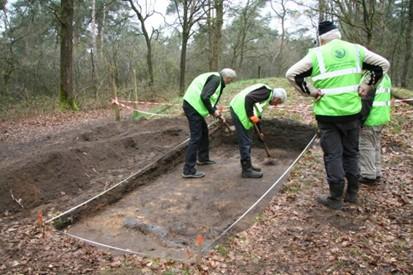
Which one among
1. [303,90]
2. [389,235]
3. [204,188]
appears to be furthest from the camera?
[204,188]

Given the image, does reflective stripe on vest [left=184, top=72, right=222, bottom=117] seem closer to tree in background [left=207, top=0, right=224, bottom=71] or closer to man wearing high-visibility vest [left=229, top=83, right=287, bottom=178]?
man wearing high-visibility vest [left=229, top=83, right=287, bottom=178]

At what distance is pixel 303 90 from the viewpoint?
171 inches

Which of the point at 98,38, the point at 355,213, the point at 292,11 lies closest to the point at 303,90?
the point at 355,213

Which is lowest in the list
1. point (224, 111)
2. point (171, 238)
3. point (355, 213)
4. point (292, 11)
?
point (171, 238)

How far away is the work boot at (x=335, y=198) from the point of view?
438cm

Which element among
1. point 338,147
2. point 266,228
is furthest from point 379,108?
point 266,228

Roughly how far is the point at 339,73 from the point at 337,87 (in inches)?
6.1

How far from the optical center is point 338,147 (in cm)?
433

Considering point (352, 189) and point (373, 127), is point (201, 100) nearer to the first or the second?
point (373, 127)

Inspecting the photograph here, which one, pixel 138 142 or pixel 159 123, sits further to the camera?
pixel 159 123

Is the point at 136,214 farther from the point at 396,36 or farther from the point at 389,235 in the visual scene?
the point at 396,36

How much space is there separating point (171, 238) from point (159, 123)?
18.6 feet

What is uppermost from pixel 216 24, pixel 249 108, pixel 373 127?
pixel 216 24

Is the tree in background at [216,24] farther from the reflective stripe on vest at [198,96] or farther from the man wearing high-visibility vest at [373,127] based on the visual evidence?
the man wearing high-visibility vest at [373,127]
